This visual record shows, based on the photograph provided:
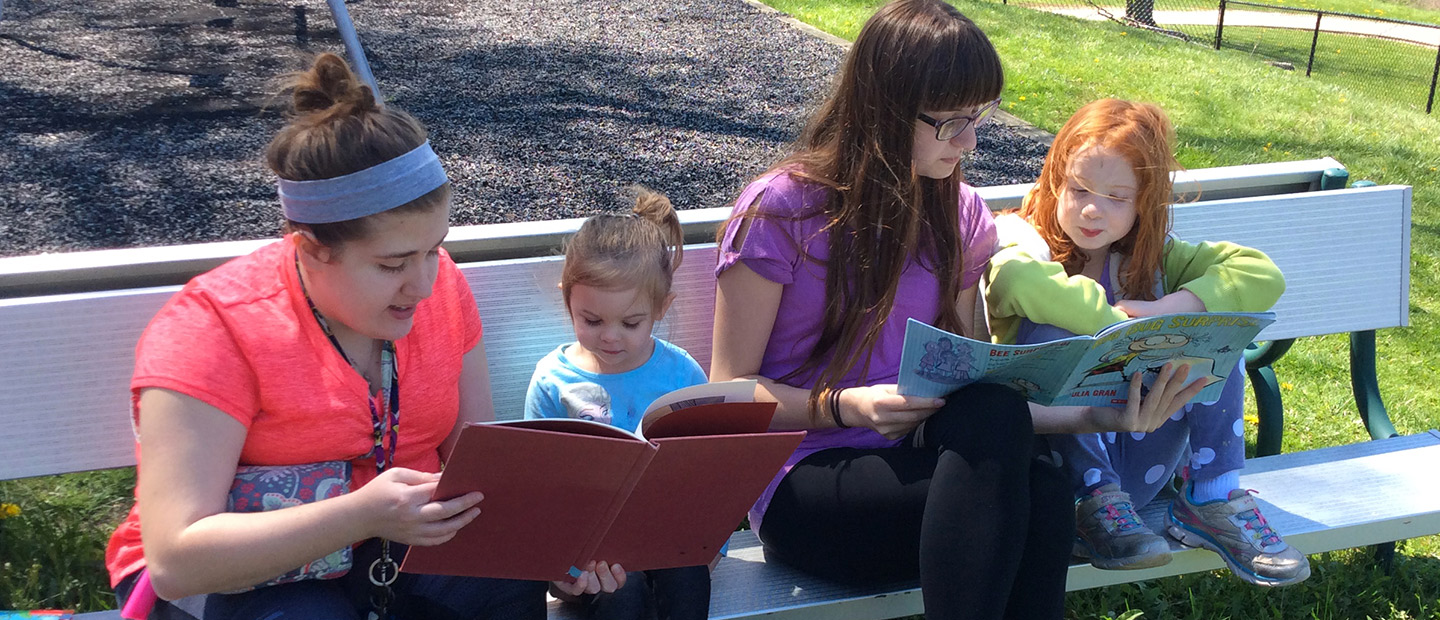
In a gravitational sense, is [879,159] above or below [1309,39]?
above

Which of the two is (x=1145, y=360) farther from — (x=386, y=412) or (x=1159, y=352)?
(x=386, y=412)

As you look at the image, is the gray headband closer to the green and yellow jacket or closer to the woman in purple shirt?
the woman in purple shirt

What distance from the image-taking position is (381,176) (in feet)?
6.09

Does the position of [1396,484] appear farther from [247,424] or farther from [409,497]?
[247,424]

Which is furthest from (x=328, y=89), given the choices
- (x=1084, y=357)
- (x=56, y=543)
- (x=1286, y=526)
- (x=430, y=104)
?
(x=430, y=104)

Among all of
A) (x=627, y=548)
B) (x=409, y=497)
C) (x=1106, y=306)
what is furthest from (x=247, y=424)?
(x=1106, y=306)

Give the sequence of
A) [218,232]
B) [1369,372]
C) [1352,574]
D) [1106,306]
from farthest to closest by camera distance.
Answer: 1. [218,232]
2. [1369,372]
3. [1352,574]
4. [1106,306]

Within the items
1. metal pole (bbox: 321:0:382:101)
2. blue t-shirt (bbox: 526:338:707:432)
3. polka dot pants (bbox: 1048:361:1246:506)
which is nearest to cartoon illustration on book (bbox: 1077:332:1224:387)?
polka dot pants (bbox: 1048:361:1246:506)

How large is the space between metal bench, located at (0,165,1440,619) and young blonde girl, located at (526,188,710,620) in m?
0.19

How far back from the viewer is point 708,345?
9.35 ft

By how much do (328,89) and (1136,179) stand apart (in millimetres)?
1737

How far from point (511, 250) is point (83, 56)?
5.77 meters

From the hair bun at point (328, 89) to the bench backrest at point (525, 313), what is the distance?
0.58m

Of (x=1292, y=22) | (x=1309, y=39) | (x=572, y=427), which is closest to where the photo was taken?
(x=572, y=427)
